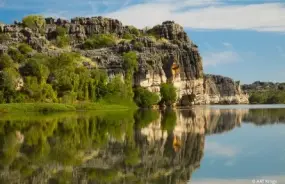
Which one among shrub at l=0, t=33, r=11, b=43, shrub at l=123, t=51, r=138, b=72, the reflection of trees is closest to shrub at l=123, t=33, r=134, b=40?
shrub at l=123, t=51, r=138, b=72

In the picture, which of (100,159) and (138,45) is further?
(138,45)

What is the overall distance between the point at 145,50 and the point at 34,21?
4091 cm

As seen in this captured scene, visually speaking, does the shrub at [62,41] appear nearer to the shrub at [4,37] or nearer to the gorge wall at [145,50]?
the gorge wall at [145,50]

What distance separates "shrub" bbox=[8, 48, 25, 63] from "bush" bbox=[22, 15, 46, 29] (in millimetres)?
42488

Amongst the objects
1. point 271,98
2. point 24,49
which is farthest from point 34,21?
point 271,98

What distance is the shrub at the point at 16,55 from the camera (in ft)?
270

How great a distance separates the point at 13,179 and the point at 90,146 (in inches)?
Result: 295

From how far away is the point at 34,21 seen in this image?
129875 millimetres

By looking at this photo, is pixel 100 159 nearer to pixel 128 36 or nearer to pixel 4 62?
pixel 4 62

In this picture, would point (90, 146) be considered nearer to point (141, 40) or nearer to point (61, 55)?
point (61, 55)

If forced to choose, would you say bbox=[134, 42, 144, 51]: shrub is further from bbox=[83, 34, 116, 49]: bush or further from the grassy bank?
the grassy bank

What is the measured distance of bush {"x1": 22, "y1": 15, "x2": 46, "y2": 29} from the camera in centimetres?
12709

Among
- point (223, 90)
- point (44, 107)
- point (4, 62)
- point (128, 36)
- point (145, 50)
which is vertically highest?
point (128, 36)

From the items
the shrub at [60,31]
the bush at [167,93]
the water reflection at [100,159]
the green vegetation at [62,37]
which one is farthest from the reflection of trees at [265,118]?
the shrub at [60,31]
